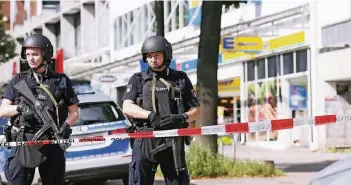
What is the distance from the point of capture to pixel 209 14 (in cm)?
1453

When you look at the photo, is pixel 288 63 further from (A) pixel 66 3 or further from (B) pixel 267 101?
(A) pixel 66 3

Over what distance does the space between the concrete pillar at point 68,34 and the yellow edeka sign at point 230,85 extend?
24745mm

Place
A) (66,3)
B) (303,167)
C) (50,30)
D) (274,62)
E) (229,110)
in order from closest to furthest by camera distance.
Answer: (303,167) < (274,62) < (229,110) < (66,3) < (50,30)

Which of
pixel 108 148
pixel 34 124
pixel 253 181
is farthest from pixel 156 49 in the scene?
pixel 253 181

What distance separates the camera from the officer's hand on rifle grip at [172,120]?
19.7 ft

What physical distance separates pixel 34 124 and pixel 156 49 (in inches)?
46.1

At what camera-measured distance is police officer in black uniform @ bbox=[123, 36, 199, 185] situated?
19.8 ft

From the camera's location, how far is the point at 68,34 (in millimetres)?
54469

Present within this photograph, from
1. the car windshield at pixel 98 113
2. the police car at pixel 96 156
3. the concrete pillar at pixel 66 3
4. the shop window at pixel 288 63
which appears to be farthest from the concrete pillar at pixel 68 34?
the police car at pixel 96 156

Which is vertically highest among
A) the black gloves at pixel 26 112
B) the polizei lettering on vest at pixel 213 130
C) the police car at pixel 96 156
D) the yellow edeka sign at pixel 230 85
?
the yellow edeka sign at pixel 230 85

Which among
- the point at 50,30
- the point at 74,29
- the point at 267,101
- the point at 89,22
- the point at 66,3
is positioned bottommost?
the point at 267,101

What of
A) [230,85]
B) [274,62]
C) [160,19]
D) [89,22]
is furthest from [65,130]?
[89,22]

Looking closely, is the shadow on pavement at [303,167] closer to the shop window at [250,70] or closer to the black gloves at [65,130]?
the black gloves at [65,130]

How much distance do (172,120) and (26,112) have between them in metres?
1.18
